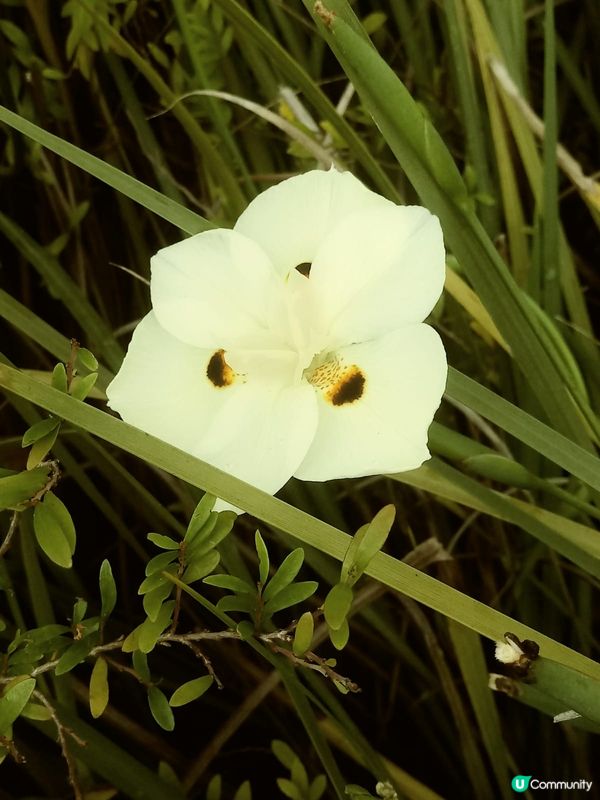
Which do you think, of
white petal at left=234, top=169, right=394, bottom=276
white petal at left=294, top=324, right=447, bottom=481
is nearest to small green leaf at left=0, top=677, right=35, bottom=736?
white petal at left=294, top=324, right=447, bottom=481

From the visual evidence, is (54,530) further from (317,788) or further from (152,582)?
(317,788)

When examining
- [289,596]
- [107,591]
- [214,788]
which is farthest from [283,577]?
[214,788]

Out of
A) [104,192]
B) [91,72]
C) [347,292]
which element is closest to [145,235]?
[104,192]

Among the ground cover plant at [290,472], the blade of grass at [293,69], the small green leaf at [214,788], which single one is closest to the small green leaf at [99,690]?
the ground cover plant at [290,472]

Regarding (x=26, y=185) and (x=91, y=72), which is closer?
(x=91, y=72)

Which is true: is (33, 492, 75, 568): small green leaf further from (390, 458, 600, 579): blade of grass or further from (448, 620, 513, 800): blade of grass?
(448, 620, 513, 800): blade of grass

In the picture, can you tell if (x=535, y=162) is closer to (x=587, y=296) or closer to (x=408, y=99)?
(x=587, y=296)

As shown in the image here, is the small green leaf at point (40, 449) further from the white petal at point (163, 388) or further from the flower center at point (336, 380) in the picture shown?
the flower center at point (336, 380)
